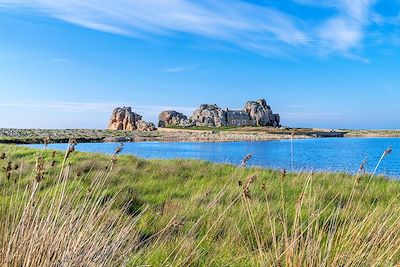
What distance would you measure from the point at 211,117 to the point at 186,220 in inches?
3737

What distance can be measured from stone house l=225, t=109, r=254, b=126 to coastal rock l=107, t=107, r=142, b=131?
23.5 meters

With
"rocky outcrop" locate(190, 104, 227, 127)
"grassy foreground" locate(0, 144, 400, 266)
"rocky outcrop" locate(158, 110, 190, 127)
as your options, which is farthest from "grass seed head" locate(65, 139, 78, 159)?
"rocky outcrop" locate(158, 110, 190, 127)

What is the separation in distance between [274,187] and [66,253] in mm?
6722

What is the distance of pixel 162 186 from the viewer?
919cm

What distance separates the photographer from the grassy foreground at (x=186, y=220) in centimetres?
293

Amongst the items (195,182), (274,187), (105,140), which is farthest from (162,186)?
(105,140)

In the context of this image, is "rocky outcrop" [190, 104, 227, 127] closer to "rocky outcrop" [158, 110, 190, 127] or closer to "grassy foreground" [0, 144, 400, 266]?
"rocky outcrop" [158, 110, 190, 127]

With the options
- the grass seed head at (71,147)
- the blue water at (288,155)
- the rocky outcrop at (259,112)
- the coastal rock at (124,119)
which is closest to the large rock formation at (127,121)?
the coastal rock at (124,119)

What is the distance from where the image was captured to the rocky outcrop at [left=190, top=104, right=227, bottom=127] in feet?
324

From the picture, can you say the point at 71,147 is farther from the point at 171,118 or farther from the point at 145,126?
the point at 171,118

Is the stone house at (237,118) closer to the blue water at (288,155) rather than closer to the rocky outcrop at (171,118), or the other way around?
the rocky outcrop at (171,118)

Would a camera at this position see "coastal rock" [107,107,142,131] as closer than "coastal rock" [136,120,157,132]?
No

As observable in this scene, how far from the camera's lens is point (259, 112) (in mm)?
101062

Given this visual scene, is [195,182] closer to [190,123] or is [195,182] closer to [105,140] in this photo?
[105,140]
